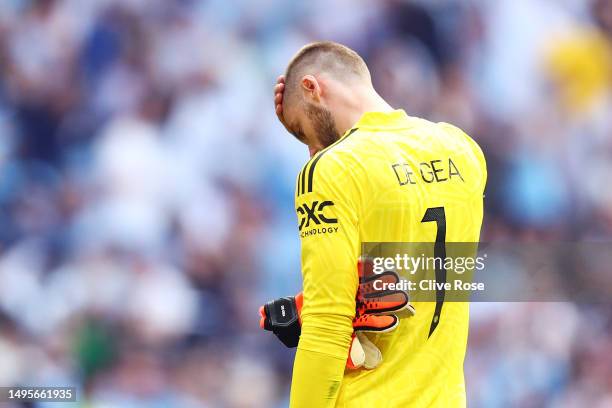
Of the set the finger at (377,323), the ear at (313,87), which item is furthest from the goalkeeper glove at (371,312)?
the ear at (313,87)

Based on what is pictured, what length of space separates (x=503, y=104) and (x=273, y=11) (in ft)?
3.89

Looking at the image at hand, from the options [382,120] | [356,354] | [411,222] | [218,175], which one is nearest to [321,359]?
[356,354]

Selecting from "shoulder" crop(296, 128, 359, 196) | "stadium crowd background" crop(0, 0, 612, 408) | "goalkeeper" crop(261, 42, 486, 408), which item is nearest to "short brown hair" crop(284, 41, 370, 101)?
"goalkeeper" crop(261, 42, 486, 408)

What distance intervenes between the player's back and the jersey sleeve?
33 mm

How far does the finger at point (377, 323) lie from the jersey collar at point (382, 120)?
44 centimetres

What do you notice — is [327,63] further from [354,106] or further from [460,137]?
[460,137]

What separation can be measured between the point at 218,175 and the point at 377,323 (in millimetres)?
2190

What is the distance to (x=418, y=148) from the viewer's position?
195cm

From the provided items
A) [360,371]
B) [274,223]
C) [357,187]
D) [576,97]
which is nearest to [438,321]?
[360,371]

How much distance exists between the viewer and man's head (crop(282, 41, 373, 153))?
7.00ft

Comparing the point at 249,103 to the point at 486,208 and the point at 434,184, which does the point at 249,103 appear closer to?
the point at 486,208

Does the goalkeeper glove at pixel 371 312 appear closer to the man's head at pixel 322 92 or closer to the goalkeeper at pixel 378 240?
the goalkeeper at pixel 378 240

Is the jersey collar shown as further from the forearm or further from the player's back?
the forearm

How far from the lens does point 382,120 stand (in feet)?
6.60
